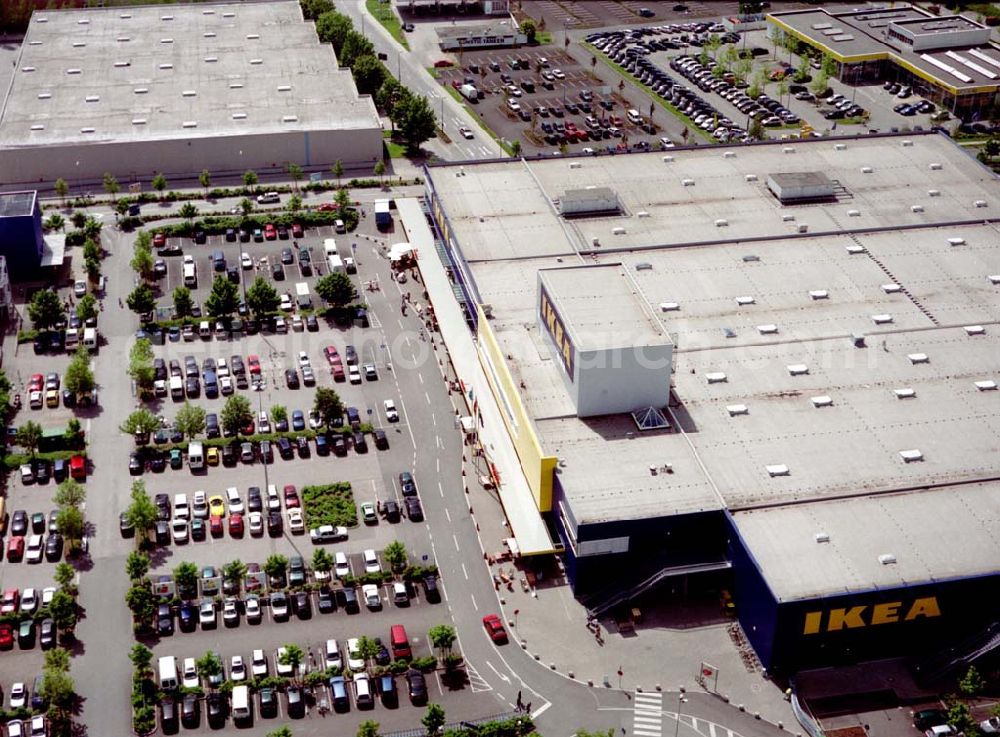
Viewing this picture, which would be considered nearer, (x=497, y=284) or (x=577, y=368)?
(x=577, y=368)

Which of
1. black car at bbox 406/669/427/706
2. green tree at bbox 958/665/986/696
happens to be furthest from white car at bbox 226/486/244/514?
green tree at bbox 958/665/986/696

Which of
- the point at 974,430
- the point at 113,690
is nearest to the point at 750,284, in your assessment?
the point at 974,430

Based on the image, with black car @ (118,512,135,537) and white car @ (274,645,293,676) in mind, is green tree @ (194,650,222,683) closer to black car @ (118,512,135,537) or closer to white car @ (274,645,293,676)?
white car @ (274,645,293,676)

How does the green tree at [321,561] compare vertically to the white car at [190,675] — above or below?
above

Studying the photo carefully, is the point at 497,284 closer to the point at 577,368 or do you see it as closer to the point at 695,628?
the point at 577,368

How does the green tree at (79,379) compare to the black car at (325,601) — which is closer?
the black car at (325,601)

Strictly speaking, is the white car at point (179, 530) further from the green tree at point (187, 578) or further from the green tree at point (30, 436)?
the green tree at point (30, 436)

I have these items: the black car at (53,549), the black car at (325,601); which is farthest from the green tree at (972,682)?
the black car at (53,549)
